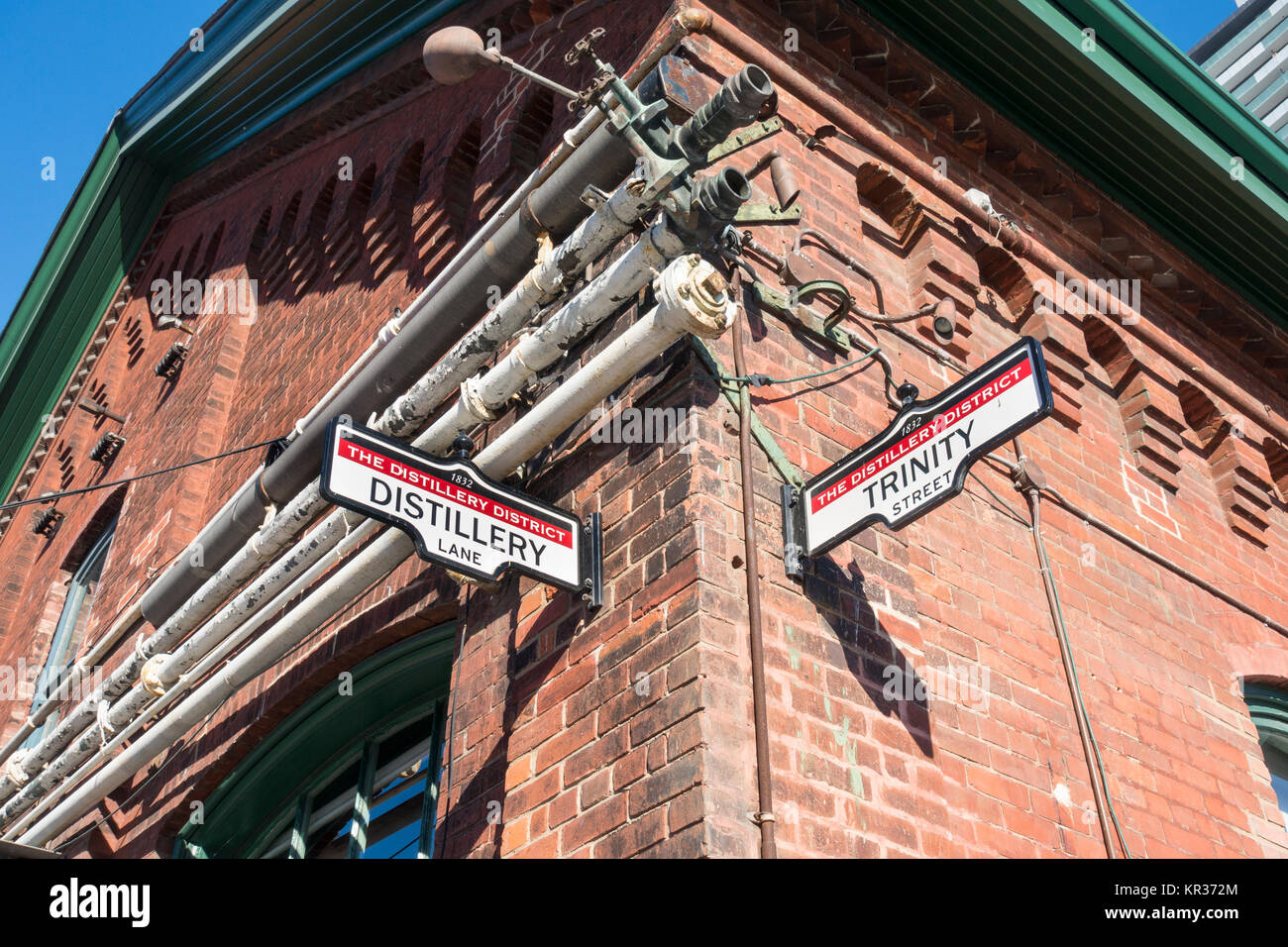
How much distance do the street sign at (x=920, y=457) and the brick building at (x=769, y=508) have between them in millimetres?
155

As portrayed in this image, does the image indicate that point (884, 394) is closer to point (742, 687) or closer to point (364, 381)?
point (742, 687)

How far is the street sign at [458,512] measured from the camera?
394 centimetres

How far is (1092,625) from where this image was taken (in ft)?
18.2

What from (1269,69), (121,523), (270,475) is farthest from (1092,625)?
(1269,69)

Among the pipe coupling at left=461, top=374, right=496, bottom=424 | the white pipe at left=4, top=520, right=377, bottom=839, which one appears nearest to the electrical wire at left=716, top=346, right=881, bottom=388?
the pipe coupling at left=461, top=374, right=496, bottom=424

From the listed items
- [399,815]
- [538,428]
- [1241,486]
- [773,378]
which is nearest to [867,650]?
[773,378]

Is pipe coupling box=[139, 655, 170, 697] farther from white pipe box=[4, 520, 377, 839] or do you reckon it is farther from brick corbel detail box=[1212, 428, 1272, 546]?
brick corbel detail box=[1212, 428, 1272, 546]

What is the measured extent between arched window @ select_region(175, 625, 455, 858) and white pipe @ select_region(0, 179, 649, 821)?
608 millimetres

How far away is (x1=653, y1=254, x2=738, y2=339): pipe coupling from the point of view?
160 inches

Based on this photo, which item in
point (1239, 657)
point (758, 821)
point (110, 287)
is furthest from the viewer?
point (110, 287)

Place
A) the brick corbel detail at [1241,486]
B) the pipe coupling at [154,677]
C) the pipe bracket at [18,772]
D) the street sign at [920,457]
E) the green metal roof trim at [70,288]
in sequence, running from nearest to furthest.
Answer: the street sign at [920,457], the pipe coupling at [154,677], the brick corbel detail at [1241,486], the pipe bracket at [18,772], the green metal roof trim at [70,288]

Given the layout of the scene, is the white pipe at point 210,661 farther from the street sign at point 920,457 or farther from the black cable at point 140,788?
the street sign at point 920,457

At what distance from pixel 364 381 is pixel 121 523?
16.2ft

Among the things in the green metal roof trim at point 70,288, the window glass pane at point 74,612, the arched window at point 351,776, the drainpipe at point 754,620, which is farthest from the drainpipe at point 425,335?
the green metal roof trim at point 70,288
